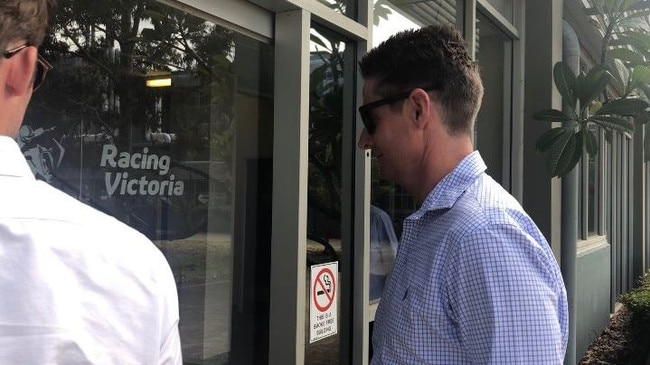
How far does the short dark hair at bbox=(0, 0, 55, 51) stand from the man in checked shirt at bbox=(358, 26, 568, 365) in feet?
2.93

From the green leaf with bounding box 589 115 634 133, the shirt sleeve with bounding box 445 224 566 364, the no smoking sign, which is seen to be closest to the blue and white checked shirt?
the shirt sleeve with bounding box 445 224 566 364

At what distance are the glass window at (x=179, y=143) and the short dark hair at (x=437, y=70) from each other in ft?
3.29

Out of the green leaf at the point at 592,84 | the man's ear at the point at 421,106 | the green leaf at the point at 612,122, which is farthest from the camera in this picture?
the green leaf at the point at 612,122

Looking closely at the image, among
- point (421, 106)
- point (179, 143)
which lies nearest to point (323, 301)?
point (179, 143)

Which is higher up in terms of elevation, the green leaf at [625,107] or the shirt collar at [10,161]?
the green leaf at [625,107]

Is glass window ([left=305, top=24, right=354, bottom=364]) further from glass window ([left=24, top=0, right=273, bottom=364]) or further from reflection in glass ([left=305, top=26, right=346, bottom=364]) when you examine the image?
glass window ([left=24, top=0, right=273, bottom=364])

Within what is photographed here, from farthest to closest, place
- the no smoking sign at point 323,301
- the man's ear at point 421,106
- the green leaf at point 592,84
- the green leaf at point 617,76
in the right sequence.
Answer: the green leaf at point 617,76, the green leaf at point 592,84, the no smoking sign at point 323,301, the man's ear at point 421,106

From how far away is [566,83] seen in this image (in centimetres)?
445

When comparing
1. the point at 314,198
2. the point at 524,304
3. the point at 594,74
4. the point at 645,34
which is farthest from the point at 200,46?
the point at 645,34

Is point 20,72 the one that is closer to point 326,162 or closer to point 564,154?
point 326,162

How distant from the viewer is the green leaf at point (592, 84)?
168 inches

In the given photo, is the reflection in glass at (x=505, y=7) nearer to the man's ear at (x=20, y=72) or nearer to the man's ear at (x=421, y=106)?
the man's ear at (x=421, y=106)

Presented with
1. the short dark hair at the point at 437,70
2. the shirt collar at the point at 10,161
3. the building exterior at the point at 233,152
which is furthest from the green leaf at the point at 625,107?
the shirt collar at the point at 10,161

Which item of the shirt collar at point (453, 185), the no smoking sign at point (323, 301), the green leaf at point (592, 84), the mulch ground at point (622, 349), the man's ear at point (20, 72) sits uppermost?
the green leaf at point (592, 84)
